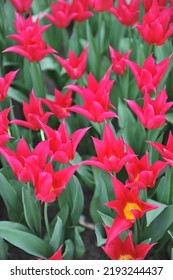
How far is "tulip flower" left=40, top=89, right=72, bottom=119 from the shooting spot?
1.39 m

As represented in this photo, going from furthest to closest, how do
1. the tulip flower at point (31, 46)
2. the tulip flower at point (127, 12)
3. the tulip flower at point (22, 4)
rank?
the tulip flower at point (22, 4) → the tulip flower at point (127, 12) → the tulip flower at point (31, 46)

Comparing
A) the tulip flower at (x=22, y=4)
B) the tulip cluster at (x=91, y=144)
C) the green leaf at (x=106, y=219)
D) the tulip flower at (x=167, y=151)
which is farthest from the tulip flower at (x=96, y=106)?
the tulip flower at (x=22, y=4)

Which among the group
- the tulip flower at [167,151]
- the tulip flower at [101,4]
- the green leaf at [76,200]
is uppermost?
the tulip flower at [101,4]

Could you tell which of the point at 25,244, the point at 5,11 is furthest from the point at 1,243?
the point at 5,11

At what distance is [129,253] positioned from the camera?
1.19m

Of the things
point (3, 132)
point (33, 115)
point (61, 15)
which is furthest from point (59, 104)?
point (61, 15)

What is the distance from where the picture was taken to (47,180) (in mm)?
1109

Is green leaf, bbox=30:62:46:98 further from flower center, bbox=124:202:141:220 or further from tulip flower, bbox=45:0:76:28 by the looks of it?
flower center, bbox=124:202:141:220

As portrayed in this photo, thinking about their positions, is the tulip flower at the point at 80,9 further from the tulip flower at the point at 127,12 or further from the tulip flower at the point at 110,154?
the tulip flower at the point at 110,154

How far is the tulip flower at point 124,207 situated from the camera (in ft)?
3.68

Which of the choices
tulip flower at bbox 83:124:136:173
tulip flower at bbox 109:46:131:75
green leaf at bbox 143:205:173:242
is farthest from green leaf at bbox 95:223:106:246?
tulip flower at bbox 109:46:131:75

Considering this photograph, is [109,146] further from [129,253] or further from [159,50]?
[159,50]

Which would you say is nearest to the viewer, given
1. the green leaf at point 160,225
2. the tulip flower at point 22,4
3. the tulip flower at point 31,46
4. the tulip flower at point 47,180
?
the tulip flower at point 47,180

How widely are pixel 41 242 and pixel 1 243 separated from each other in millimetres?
114
